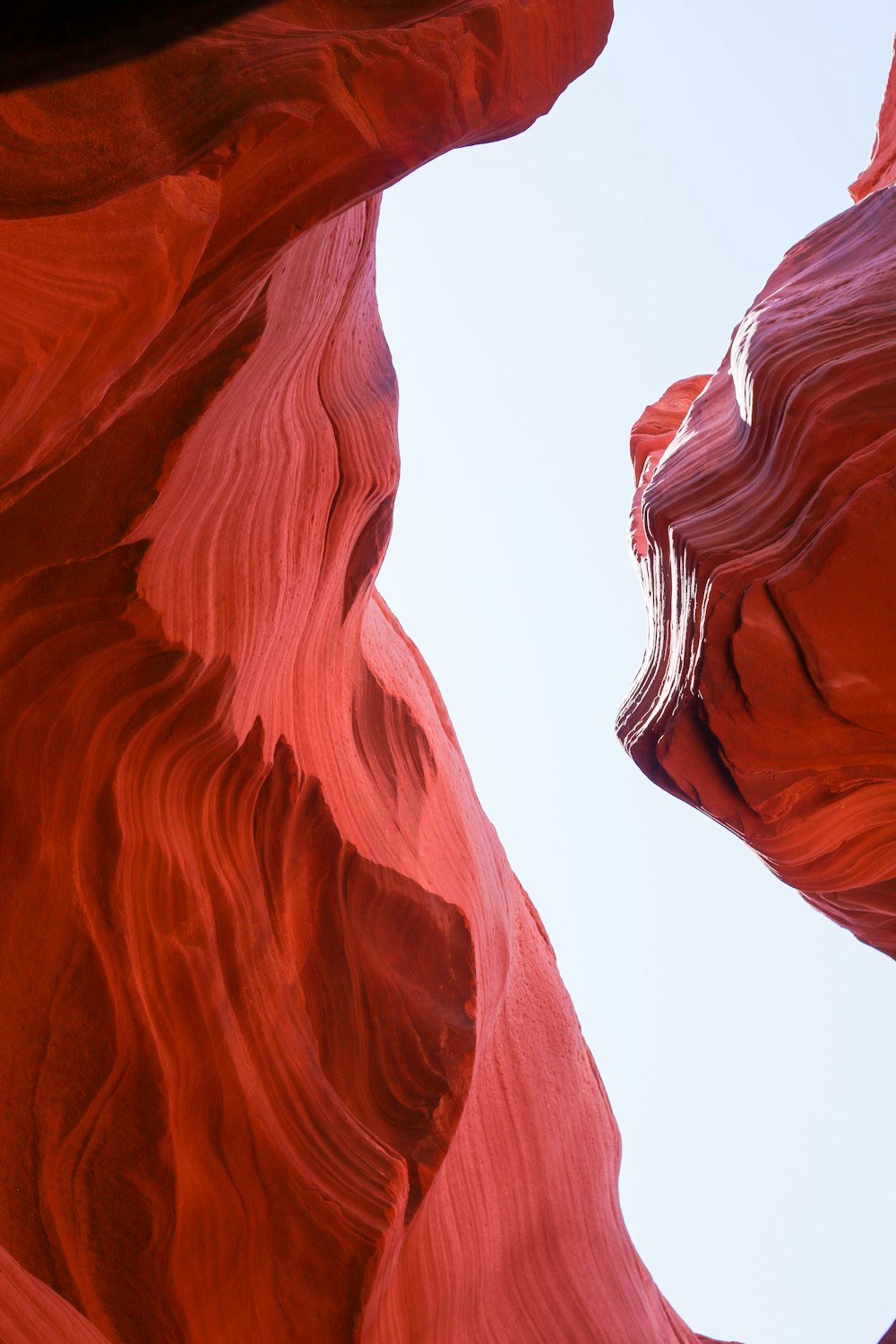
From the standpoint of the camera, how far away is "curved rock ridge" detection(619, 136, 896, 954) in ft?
12.3

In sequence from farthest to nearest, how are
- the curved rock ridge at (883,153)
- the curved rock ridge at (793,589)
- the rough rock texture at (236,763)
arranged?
the curved rock ridge at (883,153)
the curved rock ridge at (793,589)
the rough rock texture at (236,763)

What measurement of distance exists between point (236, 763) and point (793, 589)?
202 cm

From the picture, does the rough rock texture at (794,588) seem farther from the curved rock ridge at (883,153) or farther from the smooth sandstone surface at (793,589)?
the curved rock ridge at (883,153)

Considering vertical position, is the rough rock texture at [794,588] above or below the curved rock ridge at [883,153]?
below

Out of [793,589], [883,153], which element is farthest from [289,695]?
[883,153]

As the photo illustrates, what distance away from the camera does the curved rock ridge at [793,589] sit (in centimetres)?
374

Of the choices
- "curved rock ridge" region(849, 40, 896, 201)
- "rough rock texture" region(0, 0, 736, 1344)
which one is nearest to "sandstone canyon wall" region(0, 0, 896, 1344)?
"rough rock texture" region(0, 0, 736, 1344)

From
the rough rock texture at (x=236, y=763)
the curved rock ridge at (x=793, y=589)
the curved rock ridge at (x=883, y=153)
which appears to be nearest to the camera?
the rough rock texture at (x=236, y=763)

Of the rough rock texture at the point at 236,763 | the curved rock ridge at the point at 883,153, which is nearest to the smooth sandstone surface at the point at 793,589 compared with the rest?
the curved rock ridge at the point at 883,153

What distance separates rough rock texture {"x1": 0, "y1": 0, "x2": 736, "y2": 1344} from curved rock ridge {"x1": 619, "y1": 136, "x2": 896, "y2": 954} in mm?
1183

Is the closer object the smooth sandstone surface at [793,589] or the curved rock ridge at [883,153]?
the smooth sandstone surface at [793,589]

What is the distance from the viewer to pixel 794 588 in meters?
3.74

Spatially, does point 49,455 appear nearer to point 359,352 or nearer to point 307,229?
point 307,229

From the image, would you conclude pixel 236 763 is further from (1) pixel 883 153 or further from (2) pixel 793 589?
(1) pixel 883 153
